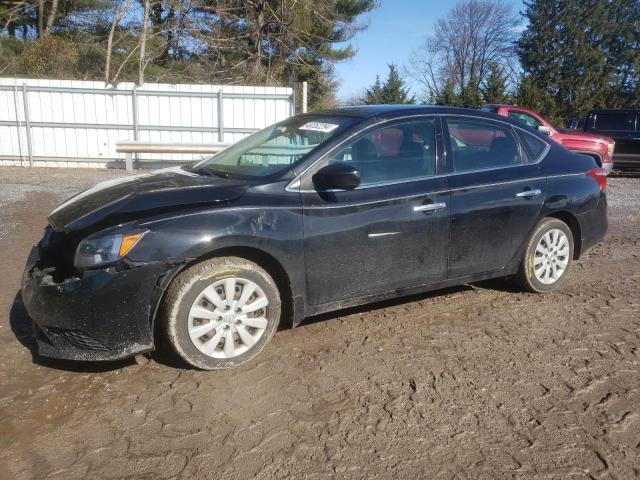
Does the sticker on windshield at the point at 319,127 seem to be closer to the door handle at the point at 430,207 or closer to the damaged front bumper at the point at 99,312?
the door handle at the point at 430,207

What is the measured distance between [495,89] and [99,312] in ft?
101

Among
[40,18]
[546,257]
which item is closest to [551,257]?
[546,257]

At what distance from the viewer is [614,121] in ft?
52.2

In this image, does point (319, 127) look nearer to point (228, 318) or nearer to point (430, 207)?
point (430, 207)

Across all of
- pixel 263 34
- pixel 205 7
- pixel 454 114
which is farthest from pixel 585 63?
pixel 454 114

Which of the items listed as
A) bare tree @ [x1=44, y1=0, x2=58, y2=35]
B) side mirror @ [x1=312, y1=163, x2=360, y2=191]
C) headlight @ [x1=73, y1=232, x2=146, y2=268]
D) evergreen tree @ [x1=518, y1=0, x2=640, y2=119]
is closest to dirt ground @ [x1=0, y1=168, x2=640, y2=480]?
headlight @ [x1=73, y1=232, x2=146, y2=268]

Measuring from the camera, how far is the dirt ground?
2637 mm

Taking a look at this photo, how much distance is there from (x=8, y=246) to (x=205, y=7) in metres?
16.9

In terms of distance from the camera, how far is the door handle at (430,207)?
4.10 meters

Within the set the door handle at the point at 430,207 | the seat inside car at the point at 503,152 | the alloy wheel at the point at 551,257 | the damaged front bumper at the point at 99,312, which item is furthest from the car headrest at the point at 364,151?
the alloy wheel at the point at 551,257

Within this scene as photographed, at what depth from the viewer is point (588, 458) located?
8.79 feet

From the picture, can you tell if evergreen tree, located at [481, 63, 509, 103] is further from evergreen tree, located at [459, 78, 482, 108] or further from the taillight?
the taillight

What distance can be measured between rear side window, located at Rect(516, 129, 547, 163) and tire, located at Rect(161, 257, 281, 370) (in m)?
2.62

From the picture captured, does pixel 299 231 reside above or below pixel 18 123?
below
